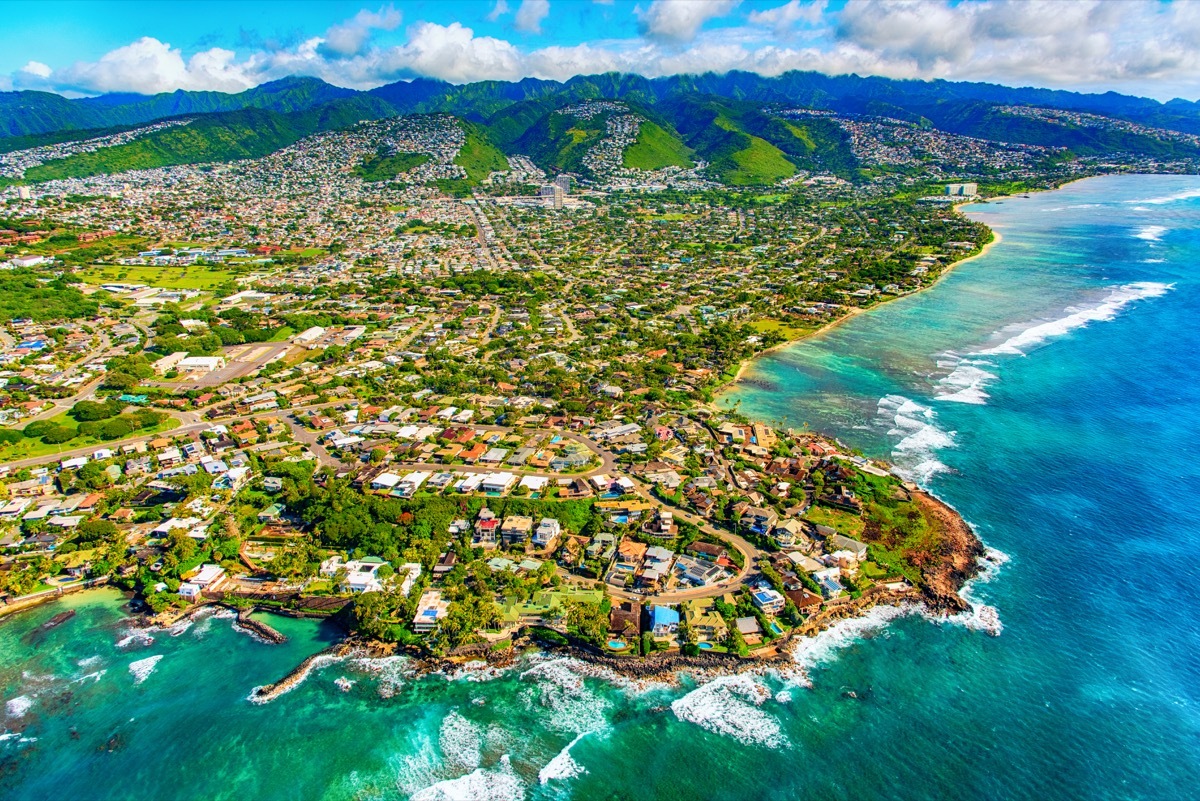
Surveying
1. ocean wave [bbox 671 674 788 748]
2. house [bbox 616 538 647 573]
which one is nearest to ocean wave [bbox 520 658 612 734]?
ocean wave [bbox 671 674 788 748]

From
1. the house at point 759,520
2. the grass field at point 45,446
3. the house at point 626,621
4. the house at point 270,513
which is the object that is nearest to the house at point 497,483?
the house at point 270,513

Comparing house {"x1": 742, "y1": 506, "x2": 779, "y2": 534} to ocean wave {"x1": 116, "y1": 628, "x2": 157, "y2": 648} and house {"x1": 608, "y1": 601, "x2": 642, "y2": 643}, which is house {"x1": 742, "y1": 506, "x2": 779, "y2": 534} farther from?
ocean wave {"x1": 116, "y1": 628, "x2": 157, "y2": 648}

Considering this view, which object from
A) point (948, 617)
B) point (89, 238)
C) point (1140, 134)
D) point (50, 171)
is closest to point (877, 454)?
point (948, 617)

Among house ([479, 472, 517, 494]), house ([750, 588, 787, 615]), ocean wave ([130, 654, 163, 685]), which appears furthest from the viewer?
house ([479, 472, 517, 494])

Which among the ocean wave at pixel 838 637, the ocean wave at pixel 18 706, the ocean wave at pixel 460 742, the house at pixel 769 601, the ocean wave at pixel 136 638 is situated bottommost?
the ocean wave at pixel 18 706

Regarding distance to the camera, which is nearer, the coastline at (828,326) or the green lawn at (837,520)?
the green lawn at (837,520)

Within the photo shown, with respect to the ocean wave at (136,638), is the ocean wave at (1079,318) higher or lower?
higher

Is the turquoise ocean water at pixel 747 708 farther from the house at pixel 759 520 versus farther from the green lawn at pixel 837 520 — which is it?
the house at pixel 759 520
